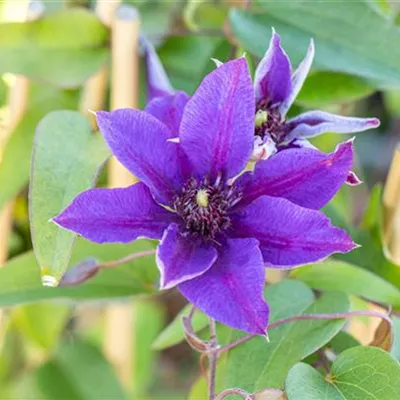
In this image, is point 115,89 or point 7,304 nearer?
point 7,304

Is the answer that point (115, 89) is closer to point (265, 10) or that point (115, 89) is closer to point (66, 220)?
point (265, 10)

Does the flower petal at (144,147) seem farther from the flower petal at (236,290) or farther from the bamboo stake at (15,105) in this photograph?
the bamboo stake at (15,105)

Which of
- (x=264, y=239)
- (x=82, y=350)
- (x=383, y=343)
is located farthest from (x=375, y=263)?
(x=82, y=350)

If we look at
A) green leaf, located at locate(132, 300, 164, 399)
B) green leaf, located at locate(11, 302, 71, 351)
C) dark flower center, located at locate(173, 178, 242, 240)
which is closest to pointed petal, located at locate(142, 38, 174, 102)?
dark flower center, located at locate(173, 178, 242, 240)

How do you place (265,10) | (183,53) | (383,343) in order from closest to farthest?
(383,343) < (265,10) < (183,53)

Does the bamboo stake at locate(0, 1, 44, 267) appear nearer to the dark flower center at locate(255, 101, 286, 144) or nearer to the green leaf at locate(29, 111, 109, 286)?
the green leaf at locate(29, 111, 109, 286)

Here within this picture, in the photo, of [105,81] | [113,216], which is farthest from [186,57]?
[113,216]
